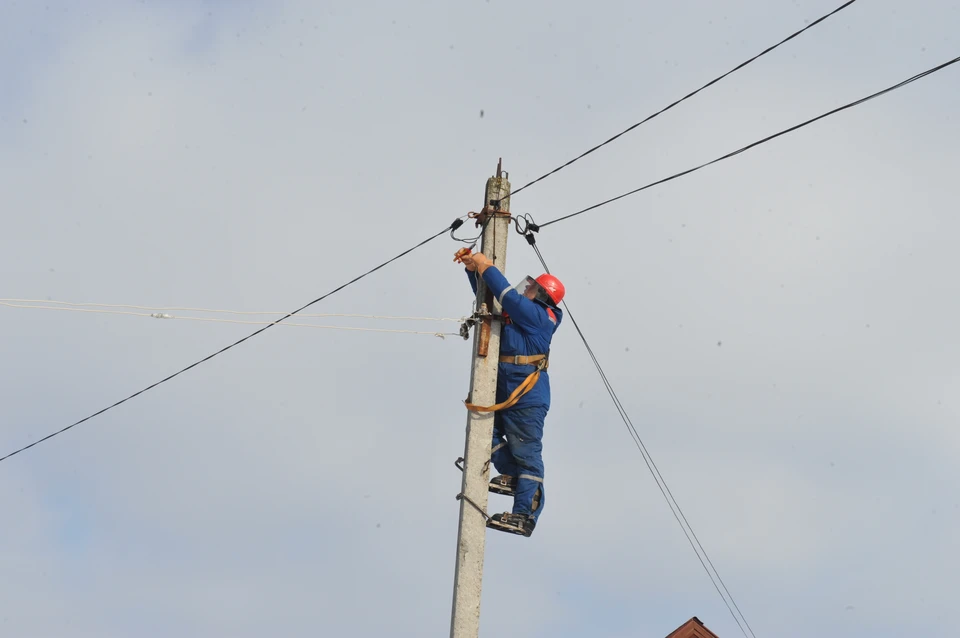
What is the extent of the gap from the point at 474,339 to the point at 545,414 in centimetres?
85

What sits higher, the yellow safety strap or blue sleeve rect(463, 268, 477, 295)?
blue sleeve rect(463, 268, 477, 295)

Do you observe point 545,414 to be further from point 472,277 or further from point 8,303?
point 8,303

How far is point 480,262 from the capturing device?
375 inches

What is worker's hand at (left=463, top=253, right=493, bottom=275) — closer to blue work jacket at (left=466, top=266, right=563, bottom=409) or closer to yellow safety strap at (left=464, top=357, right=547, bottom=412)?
blue work jacket at (left=466, top=266, right=563, bottom=409)

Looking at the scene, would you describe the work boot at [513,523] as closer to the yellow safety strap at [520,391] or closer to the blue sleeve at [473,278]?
the yellow safety strap at [520,391]

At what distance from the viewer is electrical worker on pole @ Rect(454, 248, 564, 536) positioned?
9.48 m

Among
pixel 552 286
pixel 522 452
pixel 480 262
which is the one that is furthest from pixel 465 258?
pixel 522 452

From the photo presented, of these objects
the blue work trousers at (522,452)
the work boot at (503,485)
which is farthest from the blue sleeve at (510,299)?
the work boot at (503,485)

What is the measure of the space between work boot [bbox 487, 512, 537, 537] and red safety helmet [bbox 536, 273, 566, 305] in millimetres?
1770

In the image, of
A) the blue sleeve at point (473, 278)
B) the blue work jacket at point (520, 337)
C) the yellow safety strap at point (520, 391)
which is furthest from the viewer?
the blue sleeve at point (473, 278)

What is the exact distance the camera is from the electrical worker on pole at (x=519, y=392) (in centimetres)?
948

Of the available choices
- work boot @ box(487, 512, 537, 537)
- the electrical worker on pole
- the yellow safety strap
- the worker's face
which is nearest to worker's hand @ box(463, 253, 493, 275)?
the electrical worker on pole

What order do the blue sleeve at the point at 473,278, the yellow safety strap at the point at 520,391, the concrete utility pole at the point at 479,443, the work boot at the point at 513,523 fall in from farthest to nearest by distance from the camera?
the blue sleeve at the point at 473,278
the yellow safety strap at the point at 520,391
the work boot at the point at 513,523
the concrete utility pole at the point at 479,443

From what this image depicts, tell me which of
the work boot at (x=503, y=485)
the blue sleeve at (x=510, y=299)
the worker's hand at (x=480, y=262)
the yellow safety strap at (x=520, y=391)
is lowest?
the work boot at (x=503, y=485)
